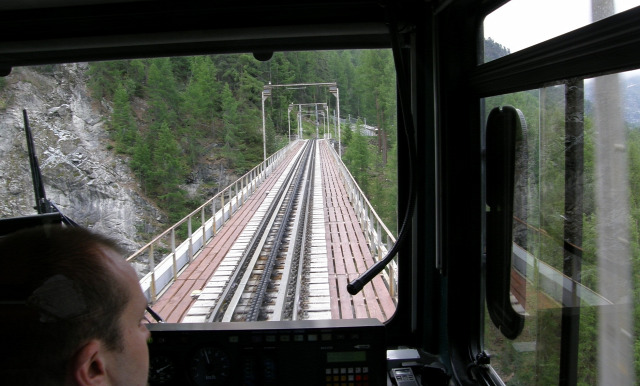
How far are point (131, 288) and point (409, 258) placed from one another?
176cm

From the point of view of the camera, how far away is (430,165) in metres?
2.32

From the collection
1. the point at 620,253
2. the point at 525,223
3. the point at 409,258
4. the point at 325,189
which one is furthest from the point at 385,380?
the point at 325,189

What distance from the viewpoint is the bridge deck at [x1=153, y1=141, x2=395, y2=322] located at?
2732 mm

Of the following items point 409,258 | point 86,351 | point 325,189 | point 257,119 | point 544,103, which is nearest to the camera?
point 86,351

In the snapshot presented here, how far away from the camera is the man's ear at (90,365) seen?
2.57ft

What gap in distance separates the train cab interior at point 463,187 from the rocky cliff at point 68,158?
14 cm

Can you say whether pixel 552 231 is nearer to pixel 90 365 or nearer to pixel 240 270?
pixel 90 365

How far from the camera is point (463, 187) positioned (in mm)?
2223

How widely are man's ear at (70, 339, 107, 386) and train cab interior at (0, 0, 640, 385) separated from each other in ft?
3.76

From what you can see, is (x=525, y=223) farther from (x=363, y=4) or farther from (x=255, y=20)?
(x=255, y=20)

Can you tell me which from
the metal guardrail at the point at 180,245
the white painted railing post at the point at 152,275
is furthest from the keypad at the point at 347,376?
the white painted railing post at the point at 152,275

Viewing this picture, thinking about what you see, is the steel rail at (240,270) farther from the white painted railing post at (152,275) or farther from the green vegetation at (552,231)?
the green vegetation at (552,231)

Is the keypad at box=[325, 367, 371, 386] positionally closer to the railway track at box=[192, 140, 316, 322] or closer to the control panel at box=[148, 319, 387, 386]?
the control panel at box=[148, 319, 387, 386]

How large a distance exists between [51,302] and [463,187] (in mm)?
1825
